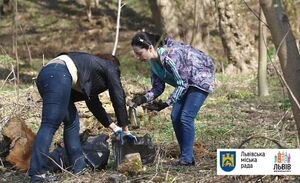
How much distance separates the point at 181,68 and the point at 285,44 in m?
1.41

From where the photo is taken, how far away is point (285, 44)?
5.31 meters

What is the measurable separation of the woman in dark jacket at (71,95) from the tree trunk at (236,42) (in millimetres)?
11563

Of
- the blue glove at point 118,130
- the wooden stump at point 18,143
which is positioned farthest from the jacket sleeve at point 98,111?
the wooden stump at point 18,143

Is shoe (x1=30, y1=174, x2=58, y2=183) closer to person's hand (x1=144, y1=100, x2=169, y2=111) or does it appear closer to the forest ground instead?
the forest ground

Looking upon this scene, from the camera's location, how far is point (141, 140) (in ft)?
21.2

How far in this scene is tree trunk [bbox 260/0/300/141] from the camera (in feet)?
17.2

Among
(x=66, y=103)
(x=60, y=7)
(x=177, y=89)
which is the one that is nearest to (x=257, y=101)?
(x=177, y=89)

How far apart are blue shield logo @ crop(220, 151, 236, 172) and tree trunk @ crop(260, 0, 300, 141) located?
2.44 ft

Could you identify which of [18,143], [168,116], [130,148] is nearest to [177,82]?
[130,148]

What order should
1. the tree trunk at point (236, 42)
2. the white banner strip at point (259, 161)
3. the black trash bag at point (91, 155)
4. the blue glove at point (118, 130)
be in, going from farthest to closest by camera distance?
the tree trunk at point (236, 42) < the black trash bag at point (91, 155) < the blue glove at point (118, 130) < the white banner strip at point (259, 161)

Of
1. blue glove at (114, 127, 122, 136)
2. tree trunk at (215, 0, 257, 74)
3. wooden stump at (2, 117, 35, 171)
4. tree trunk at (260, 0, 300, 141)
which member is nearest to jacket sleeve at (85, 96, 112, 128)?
blue glove at (114, 127, 122, 136)

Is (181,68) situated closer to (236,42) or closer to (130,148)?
(130,148)

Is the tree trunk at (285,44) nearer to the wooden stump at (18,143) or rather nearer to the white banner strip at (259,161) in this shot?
the white banner strip at (259,161)

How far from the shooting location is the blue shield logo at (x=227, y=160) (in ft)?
15.9
